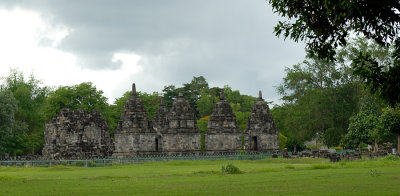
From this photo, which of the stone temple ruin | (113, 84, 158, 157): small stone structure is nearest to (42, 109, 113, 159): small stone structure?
the stone temple ruin

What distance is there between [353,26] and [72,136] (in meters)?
32.8

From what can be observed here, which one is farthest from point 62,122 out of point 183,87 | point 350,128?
point 183,87

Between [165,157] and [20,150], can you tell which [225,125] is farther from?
[20,150]

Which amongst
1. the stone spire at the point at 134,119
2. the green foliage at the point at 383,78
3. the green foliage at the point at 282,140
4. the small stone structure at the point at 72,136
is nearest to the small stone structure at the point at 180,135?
the stone spire at the point at 134,119

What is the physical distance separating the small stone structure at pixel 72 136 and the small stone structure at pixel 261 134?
13.5m

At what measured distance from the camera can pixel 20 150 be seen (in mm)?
63500

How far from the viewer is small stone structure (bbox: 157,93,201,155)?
161 ft

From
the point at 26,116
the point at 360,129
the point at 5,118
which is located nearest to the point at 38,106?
the point at 26,116

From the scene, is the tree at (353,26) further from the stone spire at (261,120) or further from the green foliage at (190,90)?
the green foliage at (190,90)

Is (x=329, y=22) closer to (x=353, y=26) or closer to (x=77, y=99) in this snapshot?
(x=353, y=26)

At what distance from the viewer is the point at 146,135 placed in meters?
48.9

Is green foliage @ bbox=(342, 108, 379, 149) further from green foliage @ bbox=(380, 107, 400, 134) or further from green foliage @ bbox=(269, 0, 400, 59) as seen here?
green foliage @ bbox=(269, 0, 400, 59)

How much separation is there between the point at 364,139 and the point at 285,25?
40.5 metres

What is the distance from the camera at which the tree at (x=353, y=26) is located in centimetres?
1625
